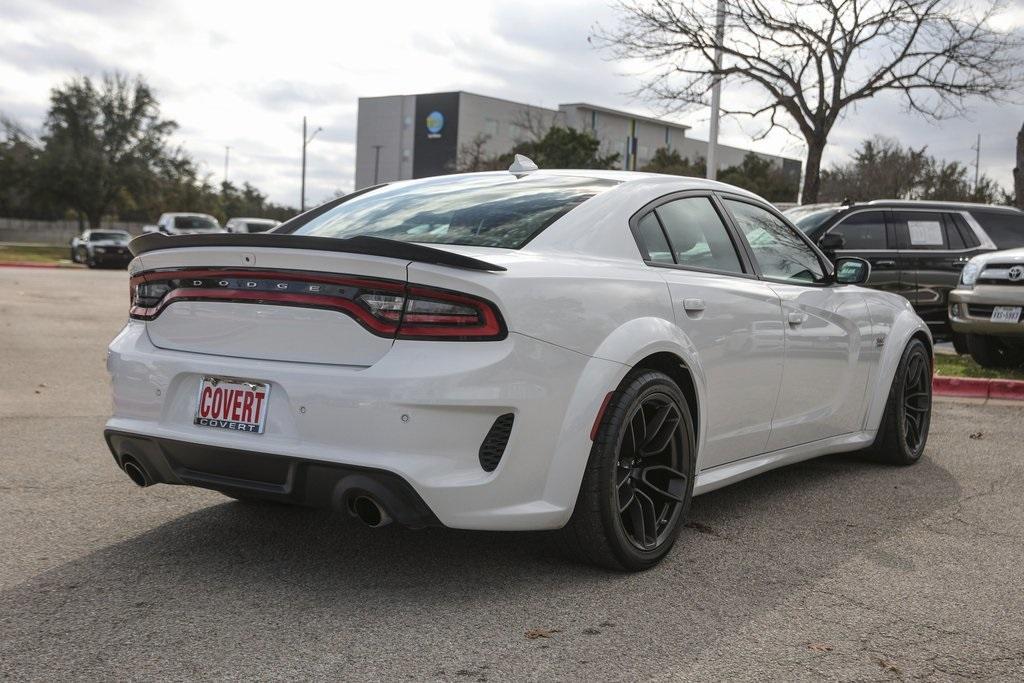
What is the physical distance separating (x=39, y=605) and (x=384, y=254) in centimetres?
157

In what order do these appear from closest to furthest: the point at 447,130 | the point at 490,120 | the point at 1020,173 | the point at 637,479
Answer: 1. the point at 637,479
2. the point at 1020,173
3. the point at 447,130
4. the point at 490,120

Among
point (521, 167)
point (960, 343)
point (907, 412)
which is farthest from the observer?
point (960, 343)

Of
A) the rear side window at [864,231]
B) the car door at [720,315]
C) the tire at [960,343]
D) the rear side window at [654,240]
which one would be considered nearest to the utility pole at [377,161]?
the rear side window at [864,231]

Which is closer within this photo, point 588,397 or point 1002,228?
point 588,397

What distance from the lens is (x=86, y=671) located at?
9.68 ft

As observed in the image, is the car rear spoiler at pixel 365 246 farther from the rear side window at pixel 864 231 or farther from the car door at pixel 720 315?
the rear side window at pixel 864 231

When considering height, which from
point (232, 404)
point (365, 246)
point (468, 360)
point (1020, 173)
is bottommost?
point (232, 404)

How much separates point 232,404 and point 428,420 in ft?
2.36

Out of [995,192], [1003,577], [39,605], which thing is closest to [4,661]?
[39,605]

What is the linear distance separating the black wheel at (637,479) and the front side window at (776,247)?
1.26 metres

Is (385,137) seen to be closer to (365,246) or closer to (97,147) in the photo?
(97,147)

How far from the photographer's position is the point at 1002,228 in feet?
42.2

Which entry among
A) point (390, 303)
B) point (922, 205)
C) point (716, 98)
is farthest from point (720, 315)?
point (716, 98)

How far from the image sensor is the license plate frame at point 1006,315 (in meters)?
10.2
